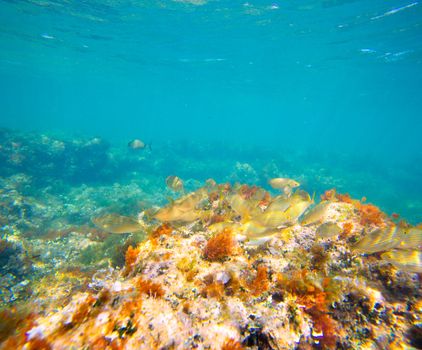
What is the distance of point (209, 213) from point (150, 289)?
234 centimetres

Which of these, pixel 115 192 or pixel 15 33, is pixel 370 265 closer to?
pixel 115 192

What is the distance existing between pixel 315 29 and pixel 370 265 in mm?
20868

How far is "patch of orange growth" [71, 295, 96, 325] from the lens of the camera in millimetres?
2044

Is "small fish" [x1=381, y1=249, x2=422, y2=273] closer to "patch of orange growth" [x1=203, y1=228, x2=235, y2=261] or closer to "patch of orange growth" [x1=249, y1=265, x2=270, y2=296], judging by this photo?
"patch of orange growth" [x1=249, y1=265, x2=270, y2=296]

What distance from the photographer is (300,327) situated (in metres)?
2.41

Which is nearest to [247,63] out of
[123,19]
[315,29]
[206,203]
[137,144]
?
[315,29]

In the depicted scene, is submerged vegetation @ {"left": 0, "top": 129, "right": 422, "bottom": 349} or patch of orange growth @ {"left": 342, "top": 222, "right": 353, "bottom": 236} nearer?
submerged vegetation @ {"left": 0, "top": 129, "right": 422, "bottom": 349}

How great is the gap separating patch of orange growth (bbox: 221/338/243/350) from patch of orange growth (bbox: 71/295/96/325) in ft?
3.93

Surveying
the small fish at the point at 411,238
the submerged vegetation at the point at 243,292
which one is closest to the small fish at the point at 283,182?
the submerged vegetation at the point at 243,292

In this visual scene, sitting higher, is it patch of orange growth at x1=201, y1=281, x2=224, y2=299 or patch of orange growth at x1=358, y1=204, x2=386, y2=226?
patch of orange growth at x1=201, y1=281, x2=224, y2=299

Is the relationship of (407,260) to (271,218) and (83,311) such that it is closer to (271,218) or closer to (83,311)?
(271,218)

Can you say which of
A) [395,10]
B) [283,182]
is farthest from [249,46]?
[283,182]

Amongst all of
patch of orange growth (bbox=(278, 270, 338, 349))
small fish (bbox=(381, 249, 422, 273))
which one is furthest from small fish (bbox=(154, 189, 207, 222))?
small fish (bbox=(381, 249, 422, 273))

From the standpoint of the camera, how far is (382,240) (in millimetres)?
3002
